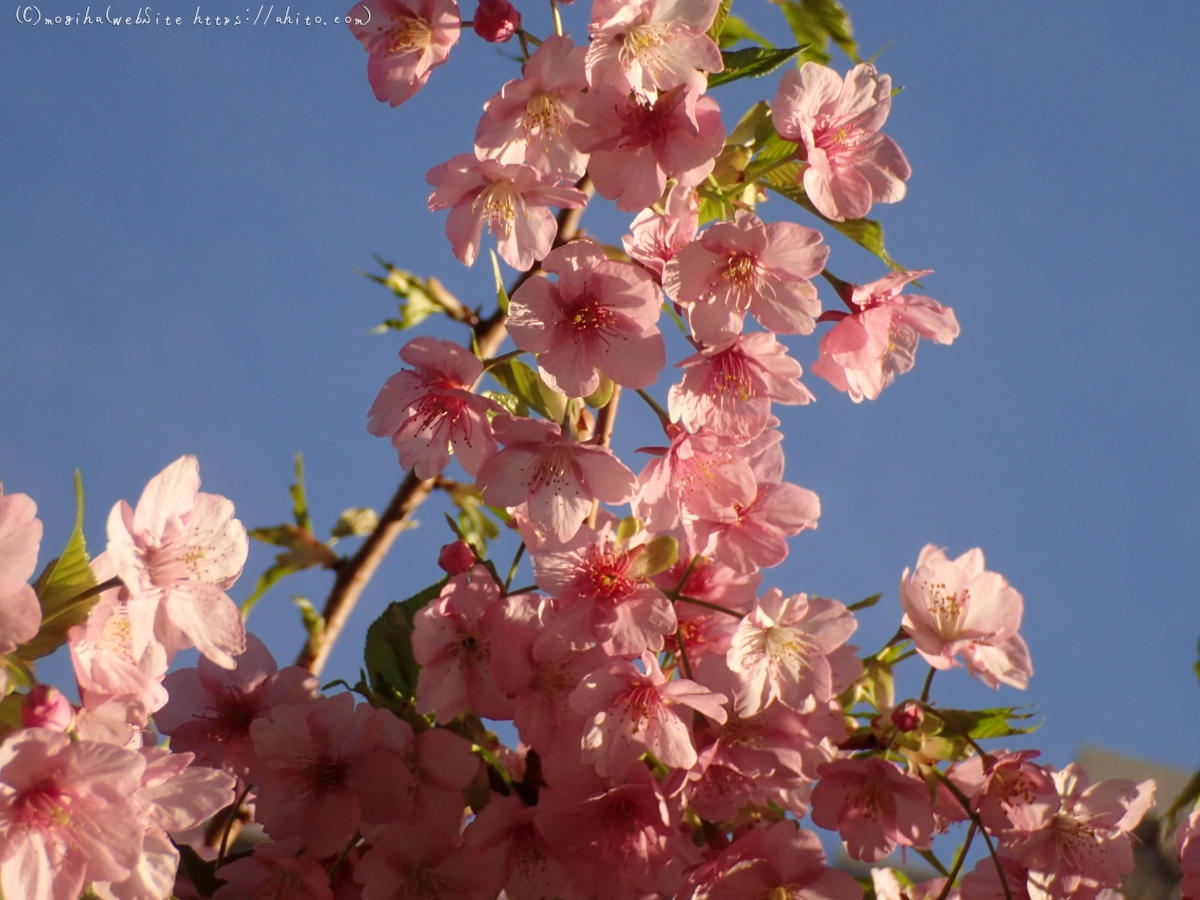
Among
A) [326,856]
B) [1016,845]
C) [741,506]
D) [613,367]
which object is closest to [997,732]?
[1016,845]

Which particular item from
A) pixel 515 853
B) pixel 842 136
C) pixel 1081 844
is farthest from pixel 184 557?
pixel 1081 844

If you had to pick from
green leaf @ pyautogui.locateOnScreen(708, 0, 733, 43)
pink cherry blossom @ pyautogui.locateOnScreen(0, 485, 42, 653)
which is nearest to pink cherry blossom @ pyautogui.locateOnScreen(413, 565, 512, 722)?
pink cherry blossom @ pyautogui.locateOnScreen(0, 485, 42, 653)

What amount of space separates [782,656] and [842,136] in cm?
60

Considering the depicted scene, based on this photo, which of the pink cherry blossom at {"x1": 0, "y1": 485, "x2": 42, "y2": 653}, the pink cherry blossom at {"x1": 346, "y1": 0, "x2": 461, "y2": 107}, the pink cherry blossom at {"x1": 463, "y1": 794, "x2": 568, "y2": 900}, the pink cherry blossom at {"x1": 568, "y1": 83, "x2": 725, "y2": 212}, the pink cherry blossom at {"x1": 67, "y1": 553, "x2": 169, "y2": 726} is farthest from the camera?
the pink cherry blossom at {"x1": 346, "y1": 0, "x2": 461, "y2": 107}

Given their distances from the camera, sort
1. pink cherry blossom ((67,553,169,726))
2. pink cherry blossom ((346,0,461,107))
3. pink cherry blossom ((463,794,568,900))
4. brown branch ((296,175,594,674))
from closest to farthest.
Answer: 1. pink cherry blossom ((67,553,169,726))
2. pink cherry blossom ((463,794,568,900))
3. pink cherry blossom ((346,0,461,107))
4. brown branch ((296,175,594,674))

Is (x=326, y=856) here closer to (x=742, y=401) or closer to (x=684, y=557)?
(x=684, y=557)

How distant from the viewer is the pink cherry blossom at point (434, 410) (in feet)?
4.09

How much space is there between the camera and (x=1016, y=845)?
1.34 m

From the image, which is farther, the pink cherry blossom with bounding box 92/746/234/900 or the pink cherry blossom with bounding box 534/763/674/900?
the pink cherry blossom with bounding box 534/763/674/900

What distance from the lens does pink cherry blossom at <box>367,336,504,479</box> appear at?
125cm

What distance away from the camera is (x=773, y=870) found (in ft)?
4.22

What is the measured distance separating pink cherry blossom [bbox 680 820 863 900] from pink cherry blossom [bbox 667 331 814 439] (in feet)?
1.54

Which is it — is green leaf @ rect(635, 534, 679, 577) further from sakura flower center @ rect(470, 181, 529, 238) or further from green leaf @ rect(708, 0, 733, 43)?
green leaf @ rect(708, 0, 733, 43)

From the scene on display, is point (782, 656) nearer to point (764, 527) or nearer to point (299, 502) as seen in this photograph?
point (764, 527)
